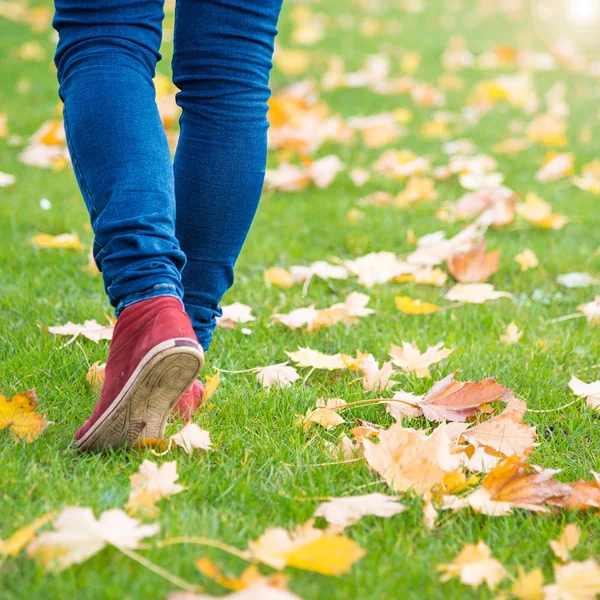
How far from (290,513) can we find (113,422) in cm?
32

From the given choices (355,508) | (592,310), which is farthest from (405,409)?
(592,310)

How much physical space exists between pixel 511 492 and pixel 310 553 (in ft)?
1.28

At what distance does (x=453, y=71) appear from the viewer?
5641 mm

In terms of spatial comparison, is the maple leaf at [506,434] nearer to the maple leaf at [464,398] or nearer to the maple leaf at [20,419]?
the maple leaf at [464,398]

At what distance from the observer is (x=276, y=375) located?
1.70m

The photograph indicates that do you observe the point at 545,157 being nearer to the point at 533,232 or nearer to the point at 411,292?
the point at 533,232

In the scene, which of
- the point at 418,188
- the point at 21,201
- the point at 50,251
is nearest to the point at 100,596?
the point at 50,251

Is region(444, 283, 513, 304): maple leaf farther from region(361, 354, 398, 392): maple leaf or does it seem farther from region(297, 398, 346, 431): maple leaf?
region(297, 398, 346, 431): maple leaf

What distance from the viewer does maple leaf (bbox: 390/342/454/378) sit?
5.67 ft

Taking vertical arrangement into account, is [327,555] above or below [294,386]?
above

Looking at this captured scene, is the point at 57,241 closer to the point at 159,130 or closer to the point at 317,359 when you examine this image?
the point at 317,359

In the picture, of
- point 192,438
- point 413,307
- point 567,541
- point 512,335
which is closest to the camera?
point 567,541

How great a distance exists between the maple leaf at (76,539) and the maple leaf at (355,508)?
0.86 ft

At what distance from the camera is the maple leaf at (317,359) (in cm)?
172
